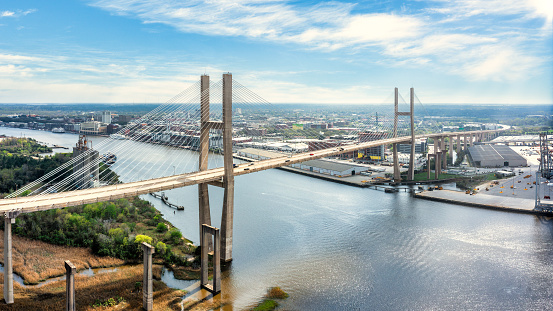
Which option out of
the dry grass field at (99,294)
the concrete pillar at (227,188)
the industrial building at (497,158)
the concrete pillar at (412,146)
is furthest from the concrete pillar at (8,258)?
the industrial building at (497,158)

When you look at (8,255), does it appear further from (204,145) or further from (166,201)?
(166,201)

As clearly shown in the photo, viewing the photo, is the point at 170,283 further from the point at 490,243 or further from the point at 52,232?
the point at 490,243

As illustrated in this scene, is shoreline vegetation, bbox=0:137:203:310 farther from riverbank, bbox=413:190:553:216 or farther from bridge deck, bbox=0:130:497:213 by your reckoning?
Answer: riverbank, bbox=413:190:553:216

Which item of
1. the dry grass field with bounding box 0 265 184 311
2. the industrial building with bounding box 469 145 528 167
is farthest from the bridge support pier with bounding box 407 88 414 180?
the dry grass field with bounding box 0 265 184 311

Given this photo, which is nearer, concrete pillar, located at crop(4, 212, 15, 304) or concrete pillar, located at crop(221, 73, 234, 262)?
concrete pillar, located at crop(4, 212, 15, 304)

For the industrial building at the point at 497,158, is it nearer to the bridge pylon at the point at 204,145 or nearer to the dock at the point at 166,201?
the dock at the point at 166,201

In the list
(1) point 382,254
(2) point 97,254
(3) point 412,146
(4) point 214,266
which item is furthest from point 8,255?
(3) point 412,146
